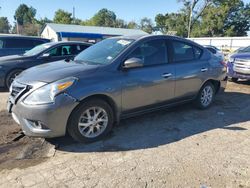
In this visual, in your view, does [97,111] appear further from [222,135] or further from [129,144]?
[222,135]

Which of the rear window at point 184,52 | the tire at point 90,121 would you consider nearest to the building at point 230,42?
the rear window at point 184,52

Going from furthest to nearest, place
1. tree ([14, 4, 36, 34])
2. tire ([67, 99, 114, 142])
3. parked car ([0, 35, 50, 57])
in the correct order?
1. tree ([14, 4, 36, 34])
2. parked car ([0, 35, 50, 57])
3. tire ([67, 99, 114, 142])

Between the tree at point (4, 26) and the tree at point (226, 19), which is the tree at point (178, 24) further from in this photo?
the tree at point (4, 26)

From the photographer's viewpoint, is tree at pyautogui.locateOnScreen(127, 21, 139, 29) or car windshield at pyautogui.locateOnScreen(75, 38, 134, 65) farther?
tree at pyautogui.locateOnScreen(127, 21, 139, 29)

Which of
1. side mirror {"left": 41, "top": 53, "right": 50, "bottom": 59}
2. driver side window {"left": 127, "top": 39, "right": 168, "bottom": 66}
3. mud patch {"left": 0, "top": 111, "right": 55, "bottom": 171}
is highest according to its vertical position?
driver side window {"left": 127, "top": 39, "right": 168, "bottom": 66}

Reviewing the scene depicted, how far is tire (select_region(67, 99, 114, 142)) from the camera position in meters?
3.87

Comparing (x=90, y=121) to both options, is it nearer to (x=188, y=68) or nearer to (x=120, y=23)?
(x=188, y=68)

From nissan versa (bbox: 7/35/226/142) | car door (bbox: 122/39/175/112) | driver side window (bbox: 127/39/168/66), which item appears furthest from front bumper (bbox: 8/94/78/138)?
driver side window (bbox: 127/39/168/66)

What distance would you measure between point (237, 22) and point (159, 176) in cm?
5831

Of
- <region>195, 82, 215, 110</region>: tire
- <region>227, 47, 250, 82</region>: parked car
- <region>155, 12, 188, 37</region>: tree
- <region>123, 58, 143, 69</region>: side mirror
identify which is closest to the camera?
<region>123, 58, 143, 69</region>: side mirror

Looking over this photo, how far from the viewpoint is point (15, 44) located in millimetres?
10289

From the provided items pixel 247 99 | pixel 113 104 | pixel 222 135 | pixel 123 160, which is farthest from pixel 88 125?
pixel 247 99

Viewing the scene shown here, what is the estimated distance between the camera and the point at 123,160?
3621 mm

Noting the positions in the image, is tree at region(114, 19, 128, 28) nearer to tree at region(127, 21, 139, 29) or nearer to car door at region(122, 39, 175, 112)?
tree at region(127, 21, 139, 29)
